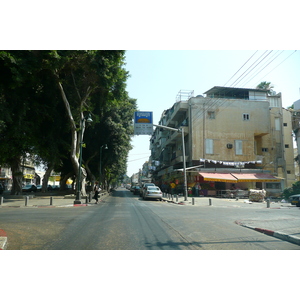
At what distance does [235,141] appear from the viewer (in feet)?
123

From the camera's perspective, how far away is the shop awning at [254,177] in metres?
33.1

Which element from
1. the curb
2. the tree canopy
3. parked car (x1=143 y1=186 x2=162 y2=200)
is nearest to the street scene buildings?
parked car (x1=143 y1=186 x2=162 y2=200)

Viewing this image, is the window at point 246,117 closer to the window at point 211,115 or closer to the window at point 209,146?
the window at point 211,115

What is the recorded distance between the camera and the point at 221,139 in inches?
1470

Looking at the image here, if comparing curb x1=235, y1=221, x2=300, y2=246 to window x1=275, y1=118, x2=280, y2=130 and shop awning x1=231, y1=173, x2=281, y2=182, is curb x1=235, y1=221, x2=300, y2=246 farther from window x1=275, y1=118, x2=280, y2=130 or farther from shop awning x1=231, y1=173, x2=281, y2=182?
window x1=275, y1=118, x2=280, y2=130

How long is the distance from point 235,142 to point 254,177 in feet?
19.6

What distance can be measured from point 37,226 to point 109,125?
26.6m

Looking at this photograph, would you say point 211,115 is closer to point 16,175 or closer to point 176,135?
point 176,135

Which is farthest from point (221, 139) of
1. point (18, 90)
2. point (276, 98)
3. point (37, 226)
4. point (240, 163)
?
point (37, 226)

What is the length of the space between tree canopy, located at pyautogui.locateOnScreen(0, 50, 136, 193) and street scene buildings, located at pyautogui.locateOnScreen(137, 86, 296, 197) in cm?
1099

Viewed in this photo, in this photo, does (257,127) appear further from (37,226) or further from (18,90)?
(37,226)

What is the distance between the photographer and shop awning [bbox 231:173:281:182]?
1303 inches

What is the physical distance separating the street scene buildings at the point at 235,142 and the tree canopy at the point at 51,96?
10986 mm

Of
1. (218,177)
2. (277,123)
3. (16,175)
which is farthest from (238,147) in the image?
(16,175)
